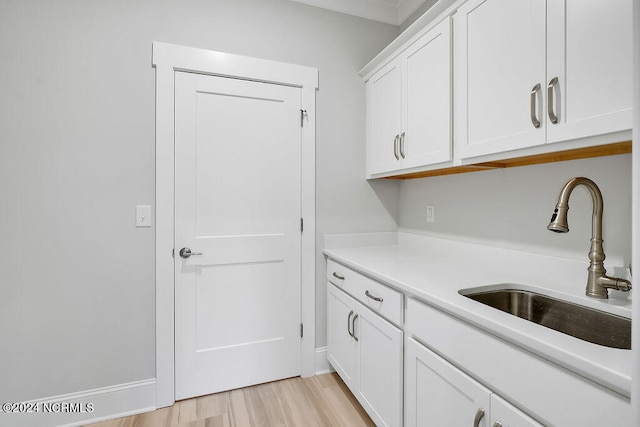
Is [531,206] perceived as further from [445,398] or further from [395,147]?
[445,398]

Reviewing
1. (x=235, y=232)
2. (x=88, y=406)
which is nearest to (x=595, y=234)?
(x=235, y=232)

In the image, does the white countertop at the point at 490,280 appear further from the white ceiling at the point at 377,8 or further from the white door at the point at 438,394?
the white ceiling at the point at 377,8

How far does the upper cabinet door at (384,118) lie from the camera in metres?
1.93

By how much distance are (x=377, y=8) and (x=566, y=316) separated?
232cm

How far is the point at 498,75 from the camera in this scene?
49.4 inches

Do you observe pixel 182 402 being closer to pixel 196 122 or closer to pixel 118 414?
pixel 118 414

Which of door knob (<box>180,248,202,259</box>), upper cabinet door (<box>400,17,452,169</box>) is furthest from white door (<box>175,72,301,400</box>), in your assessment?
upper cabinet door (<box>400,17,452,169</box>)

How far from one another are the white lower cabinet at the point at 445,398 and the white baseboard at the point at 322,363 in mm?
990

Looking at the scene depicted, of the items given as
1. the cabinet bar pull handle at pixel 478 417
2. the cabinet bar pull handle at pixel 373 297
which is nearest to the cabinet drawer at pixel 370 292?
the cabinet bar pull handle at pixel 373 297

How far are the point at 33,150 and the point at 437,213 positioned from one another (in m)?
2.36

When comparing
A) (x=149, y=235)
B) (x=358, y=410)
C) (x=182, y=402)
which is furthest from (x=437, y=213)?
(x=182, y=402)

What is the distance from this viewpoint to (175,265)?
1898 millimetres

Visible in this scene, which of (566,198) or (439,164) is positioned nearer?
(566,198)

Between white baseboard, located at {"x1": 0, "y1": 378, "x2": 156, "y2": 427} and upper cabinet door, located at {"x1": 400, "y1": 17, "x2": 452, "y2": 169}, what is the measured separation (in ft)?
6.79
